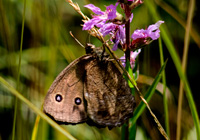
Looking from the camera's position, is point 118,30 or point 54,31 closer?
point 118,30

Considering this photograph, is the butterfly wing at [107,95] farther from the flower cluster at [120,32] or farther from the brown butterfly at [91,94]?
the flower cluster at [120,32]

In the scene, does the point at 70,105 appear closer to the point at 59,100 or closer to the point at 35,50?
the point at 59,100

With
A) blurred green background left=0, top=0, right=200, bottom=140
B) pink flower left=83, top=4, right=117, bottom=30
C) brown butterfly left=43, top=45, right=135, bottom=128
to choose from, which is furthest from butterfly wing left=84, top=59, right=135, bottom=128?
pink flower left=83, top=4, right=117, bottom=30

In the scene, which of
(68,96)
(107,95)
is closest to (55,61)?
(68,96)

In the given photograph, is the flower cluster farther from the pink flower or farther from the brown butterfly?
the brown butterfly

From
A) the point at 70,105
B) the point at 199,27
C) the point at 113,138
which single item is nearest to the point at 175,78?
the point at 199,27

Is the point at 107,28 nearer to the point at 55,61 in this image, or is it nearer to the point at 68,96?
the point at 68,96
